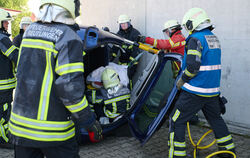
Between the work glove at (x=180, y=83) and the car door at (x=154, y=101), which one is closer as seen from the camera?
the work glove at (x=180, y=83)

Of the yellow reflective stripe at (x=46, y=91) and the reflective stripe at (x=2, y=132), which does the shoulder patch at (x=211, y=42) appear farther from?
the reflective stripe at (x=2, y=132)

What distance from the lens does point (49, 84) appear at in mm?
1970

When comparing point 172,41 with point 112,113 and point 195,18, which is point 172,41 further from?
point 112,113

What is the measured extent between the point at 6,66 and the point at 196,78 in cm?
266

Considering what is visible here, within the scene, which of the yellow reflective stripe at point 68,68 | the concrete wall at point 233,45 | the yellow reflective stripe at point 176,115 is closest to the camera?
the yellow reflective stripe at point 68,68

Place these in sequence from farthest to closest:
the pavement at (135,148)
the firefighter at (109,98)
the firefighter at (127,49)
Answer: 1. the firefighter at (127,49)
2. the firefighter at (109,98)
3. the pavement at (135,148)

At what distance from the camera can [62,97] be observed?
1.94 m

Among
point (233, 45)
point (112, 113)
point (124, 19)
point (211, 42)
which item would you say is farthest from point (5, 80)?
point (233, 45)

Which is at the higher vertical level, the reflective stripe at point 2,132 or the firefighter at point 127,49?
the firefighter at point 127,49

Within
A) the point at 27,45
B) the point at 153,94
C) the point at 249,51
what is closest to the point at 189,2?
the point at 249,51

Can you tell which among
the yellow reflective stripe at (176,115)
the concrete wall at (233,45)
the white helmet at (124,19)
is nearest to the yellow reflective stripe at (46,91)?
the yellow reflective stripe at (176,115)

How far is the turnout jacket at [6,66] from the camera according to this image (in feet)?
12.6

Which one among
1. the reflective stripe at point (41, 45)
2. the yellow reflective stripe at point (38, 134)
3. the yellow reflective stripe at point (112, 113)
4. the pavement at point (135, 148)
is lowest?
the pavement at point (135, 148)

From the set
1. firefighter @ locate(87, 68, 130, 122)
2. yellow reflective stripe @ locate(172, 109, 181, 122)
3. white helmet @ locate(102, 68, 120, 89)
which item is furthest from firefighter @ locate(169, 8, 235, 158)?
white helmet @ locate(102, 68, 120, 89)
